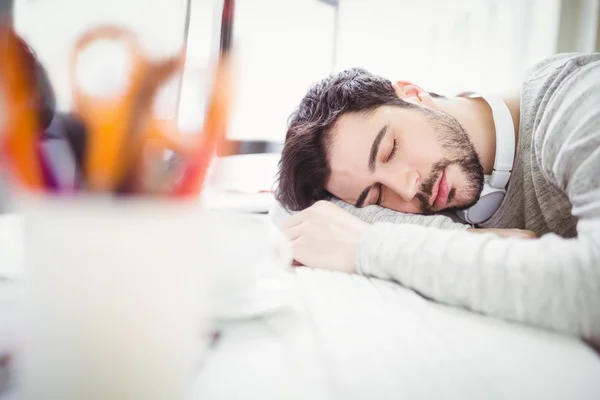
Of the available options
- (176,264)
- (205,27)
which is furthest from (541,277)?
(205,27)

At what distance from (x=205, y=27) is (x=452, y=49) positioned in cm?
125

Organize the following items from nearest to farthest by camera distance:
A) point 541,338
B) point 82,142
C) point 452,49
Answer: point 82,142
point 541,338
point 452,49

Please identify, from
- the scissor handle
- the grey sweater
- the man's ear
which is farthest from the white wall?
the scissor handle

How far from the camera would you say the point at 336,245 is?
52 centimetres

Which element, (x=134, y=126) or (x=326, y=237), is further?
(x=326, y=237)

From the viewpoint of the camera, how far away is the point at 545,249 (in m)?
0.36

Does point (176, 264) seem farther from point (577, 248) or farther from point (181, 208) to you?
point (577, 248)

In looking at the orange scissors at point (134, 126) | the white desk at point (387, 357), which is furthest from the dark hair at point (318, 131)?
the orange scissors at point (134, 126)

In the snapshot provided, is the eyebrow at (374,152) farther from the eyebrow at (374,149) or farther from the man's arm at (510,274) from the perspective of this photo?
the man's arm at (510,274)

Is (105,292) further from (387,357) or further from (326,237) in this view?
(326,237)

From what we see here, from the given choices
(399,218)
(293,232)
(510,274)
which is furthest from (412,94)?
(510,274)

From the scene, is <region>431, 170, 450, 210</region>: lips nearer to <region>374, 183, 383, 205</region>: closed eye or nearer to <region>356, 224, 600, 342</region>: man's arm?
<region>374, 183, 383, 205</region>: closed eye

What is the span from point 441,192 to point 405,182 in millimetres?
110

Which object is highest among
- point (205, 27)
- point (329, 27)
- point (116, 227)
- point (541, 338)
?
point (329, 27)
